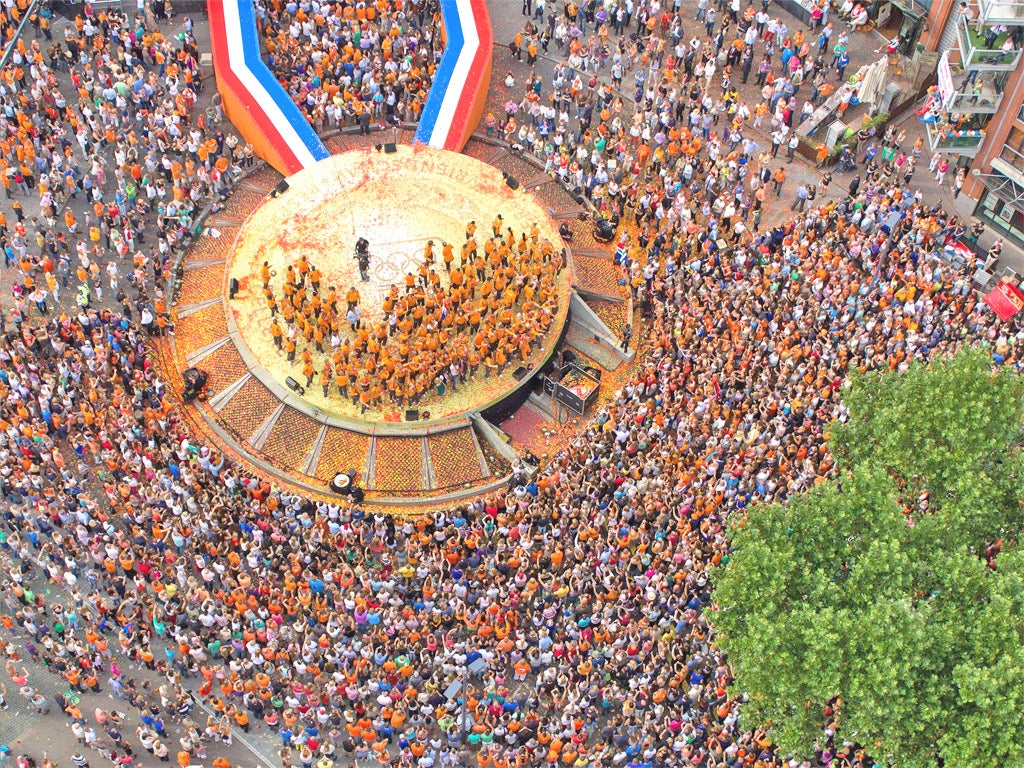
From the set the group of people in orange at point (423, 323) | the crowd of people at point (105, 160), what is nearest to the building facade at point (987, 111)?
the group of people in orange at point (423, 323)

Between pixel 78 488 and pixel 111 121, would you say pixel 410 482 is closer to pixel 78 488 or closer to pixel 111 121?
pixel 78 488

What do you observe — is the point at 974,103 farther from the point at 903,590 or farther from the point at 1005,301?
the point at 903,590

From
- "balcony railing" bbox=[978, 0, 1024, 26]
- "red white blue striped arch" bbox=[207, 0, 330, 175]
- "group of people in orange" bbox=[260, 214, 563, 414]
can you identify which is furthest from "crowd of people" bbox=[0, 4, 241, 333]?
"balcony railing" bbox=[978, 0, 1024, 26]

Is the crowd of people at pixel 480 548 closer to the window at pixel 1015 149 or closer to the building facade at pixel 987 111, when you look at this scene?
the building facade at pixel 987 111

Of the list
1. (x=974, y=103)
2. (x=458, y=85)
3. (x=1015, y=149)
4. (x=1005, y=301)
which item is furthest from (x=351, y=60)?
(x=1005, y=301)

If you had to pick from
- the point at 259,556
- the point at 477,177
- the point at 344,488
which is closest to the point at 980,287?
the point at 477,177

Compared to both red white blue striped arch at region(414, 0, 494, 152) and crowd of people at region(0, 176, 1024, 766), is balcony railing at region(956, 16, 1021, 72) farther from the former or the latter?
red white blue striped arch at region(414, 0, 494, 152)

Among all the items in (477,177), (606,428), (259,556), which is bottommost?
(259,556)
